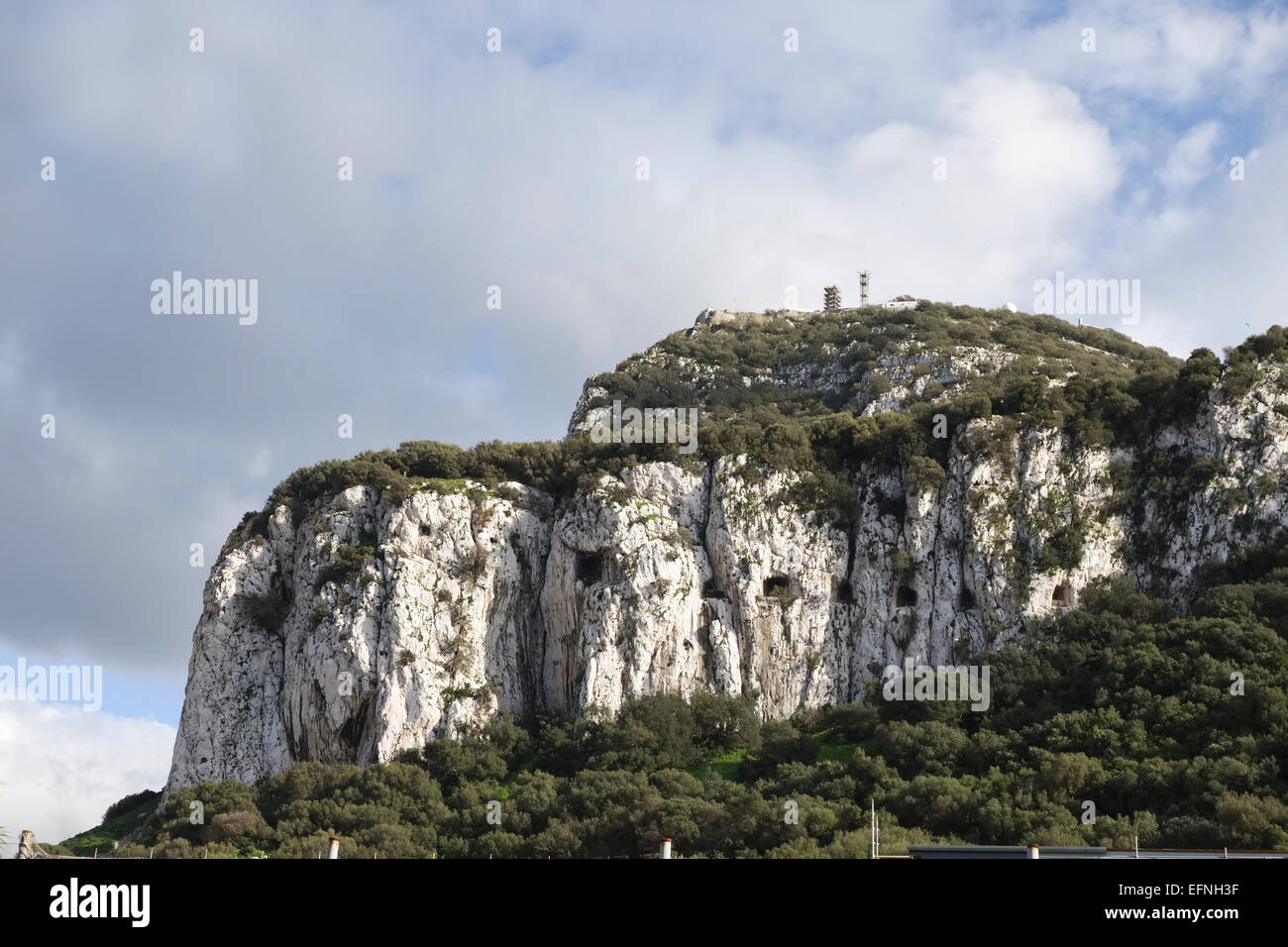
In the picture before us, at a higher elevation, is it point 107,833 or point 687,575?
point 687,575

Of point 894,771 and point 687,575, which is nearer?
point 894,771

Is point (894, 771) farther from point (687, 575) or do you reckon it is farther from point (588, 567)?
point (588, 567)

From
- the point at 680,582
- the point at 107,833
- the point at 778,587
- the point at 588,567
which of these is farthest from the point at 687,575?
the point at 107,833

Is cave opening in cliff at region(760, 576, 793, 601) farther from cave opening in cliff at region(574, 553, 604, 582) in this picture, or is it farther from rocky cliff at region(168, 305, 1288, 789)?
cave opening in cliff at region(574, 553, 604, 582)

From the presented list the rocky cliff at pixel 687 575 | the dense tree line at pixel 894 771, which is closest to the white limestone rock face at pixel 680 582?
the rocky cliff at pixel 687 575

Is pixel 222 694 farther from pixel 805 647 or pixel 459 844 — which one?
pixel 805 647
